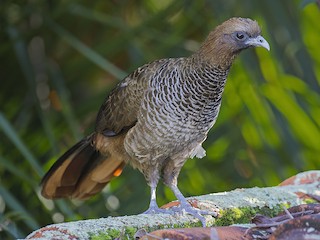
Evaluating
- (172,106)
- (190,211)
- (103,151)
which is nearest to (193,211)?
(190,211)

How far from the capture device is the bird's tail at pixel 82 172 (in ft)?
12.0

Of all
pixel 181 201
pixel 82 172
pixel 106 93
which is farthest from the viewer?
pixel 106 93

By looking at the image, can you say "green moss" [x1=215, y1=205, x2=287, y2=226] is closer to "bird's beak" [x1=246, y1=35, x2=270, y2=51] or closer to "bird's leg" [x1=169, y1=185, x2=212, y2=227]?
"bird's leg" [x1=169, y1=185, x2=212, y2=227]

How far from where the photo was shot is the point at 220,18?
3.78 meters

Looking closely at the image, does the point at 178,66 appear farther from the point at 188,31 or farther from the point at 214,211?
the point at 188,31

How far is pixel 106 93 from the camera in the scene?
4.62 metres

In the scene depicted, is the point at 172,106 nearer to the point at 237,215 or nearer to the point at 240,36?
the point at 240,36

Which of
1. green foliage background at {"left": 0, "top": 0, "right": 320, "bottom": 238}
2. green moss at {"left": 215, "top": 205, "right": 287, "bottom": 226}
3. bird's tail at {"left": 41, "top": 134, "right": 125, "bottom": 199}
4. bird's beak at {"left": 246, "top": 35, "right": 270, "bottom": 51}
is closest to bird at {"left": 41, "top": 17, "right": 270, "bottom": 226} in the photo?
bird's beak at {"left": 246, "top": 35, "right": 270, "bottom": 51}

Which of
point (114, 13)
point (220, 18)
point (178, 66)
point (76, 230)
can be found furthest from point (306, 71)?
point (76, 230)

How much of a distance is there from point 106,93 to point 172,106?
1414 millimetres

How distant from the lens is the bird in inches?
127

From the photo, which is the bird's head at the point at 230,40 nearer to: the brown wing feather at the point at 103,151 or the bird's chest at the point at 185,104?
the bird's chest at the point at 185,104

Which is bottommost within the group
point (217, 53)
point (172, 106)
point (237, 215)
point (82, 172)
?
point (237, 215)

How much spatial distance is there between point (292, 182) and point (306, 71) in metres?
0.72
